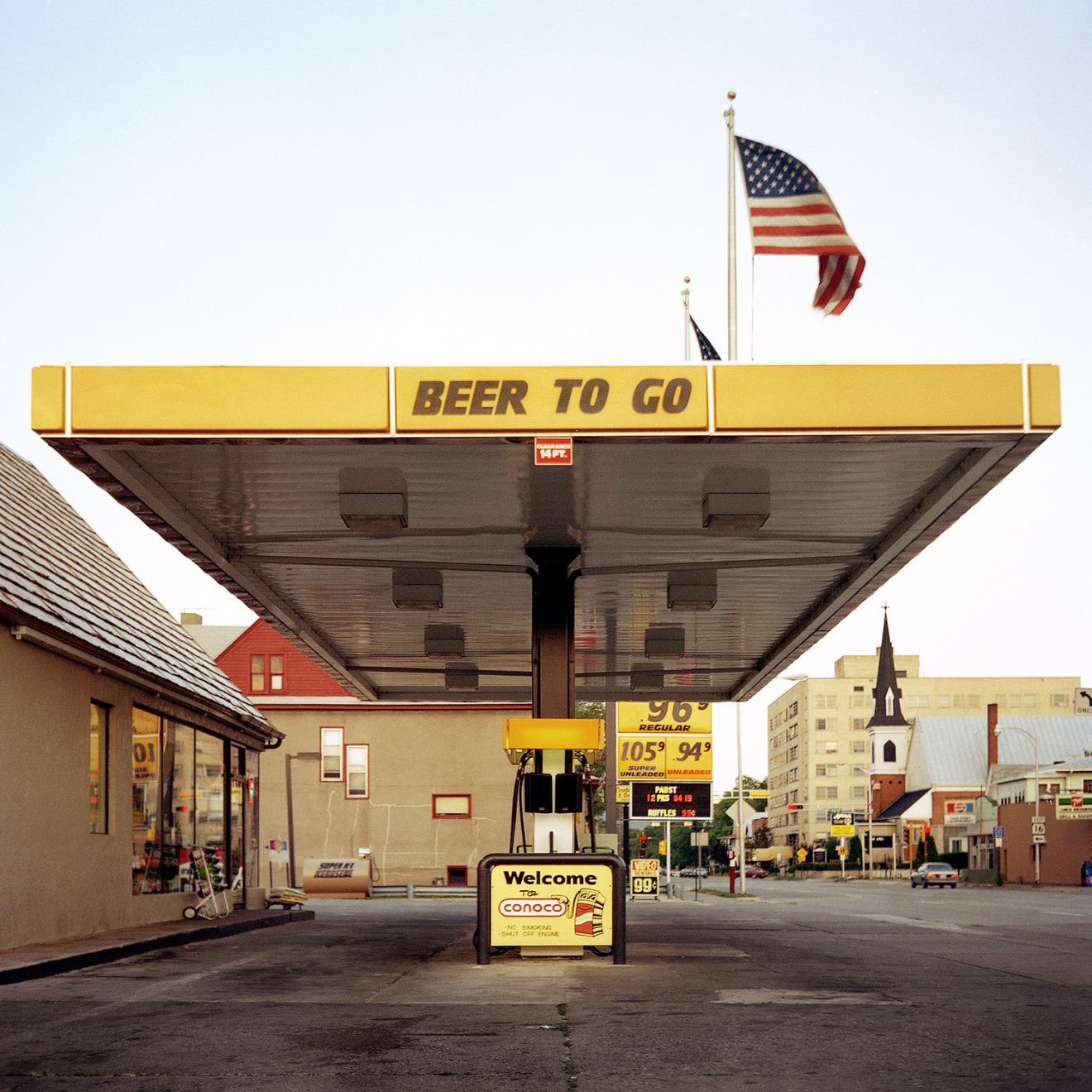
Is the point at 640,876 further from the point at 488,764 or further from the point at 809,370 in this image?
the point at 809,370

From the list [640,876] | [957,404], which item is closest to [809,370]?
[957,404]

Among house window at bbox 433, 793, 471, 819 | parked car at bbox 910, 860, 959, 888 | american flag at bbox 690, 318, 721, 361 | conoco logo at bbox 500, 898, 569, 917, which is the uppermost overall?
american flag at bbox 690, 318, 721, 361

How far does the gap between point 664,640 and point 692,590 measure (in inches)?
194

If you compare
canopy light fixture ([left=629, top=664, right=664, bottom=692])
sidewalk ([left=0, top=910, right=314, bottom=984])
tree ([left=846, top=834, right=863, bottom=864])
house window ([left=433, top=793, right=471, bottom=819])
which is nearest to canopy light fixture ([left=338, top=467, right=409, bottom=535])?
sidewalk ([left=0, top=910, right=314, bottom=984])

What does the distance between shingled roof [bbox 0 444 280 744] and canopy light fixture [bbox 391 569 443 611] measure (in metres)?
3.55

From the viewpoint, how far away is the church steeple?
136 meters

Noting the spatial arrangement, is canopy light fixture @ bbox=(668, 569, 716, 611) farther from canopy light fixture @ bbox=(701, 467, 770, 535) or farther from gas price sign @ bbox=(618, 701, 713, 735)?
gas price sign @ bbox=(618, 701, 713, 735)

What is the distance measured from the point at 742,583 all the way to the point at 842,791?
456ft

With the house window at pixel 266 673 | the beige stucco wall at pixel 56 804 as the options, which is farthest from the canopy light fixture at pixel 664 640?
the house window at pixel 266 673

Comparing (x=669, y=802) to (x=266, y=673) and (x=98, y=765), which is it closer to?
(x=266, y=673)

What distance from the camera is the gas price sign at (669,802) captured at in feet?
158

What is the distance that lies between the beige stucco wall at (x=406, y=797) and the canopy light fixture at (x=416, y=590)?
30292mm

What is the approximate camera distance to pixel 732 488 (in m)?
15.2

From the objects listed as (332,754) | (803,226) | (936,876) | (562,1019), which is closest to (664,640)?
(803,226)
